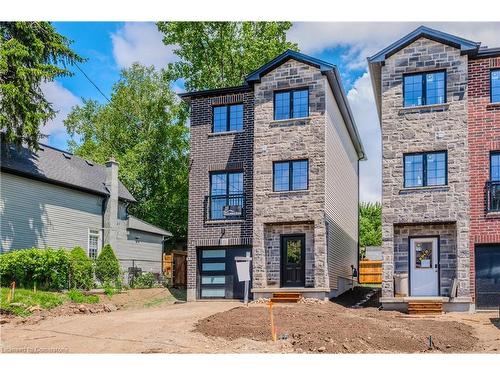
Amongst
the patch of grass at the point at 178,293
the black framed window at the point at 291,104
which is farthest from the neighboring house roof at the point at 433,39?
the patch of grass at the point at 178,293

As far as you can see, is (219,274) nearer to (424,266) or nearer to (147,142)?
(424,266)

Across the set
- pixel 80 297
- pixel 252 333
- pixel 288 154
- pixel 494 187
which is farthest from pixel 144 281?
pixel 494 187

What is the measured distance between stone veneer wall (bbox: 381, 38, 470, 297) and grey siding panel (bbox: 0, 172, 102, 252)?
12077mm

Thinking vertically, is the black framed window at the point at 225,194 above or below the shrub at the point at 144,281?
above

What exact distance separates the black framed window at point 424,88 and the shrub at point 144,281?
1269 centimetres

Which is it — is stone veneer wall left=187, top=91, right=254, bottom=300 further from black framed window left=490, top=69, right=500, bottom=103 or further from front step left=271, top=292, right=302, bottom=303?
black framed window left=490, top=69, right=500, bottom=103

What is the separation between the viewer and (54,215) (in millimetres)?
22734

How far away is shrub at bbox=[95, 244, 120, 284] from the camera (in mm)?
22109

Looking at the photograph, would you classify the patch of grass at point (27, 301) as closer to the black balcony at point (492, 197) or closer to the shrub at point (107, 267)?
the shrub at point (107, 267)

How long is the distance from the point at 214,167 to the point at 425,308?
26.6 feet

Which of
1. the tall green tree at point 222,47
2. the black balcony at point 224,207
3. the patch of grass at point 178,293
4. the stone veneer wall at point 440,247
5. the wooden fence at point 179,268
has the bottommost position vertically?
the patch of grass at point 178,293

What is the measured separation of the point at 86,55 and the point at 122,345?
12.6m

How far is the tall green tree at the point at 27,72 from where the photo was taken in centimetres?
1948

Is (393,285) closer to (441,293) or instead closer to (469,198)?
(441,293)
